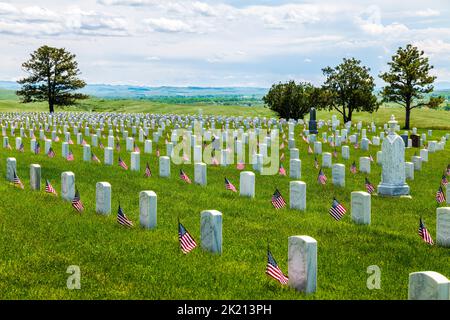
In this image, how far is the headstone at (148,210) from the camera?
1120 centimetres

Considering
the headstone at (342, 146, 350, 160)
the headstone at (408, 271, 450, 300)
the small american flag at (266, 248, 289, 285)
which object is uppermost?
the headstone at (408, 271, 450, 300)

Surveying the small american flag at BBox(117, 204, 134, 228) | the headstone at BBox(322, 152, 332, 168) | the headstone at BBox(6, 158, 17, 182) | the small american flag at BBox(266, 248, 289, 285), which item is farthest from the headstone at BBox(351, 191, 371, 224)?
the headstone at BBox(322, 152, 332, 168)

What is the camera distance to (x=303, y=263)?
7.65m

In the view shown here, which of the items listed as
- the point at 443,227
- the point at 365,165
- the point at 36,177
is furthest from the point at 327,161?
the point at 443,227

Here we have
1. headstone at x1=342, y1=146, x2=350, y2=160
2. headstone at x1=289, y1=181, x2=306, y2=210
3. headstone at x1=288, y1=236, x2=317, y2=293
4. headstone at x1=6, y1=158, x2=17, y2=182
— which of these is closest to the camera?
headstone at x1=288, y1=236, x2=317, y2=293

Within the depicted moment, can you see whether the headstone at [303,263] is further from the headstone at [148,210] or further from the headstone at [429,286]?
the headstone at [148,210]

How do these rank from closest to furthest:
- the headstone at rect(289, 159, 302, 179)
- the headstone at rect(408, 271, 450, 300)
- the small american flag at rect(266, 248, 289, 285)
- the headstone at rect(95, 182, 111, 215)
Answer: the headstone at rect(408, 271, 450, 300) → the small american flag at rect(266, 248, 289, 285) → the headstone at rect(95, 182, 111, 215) → the headstone at rect(289, 159, 302, 179)

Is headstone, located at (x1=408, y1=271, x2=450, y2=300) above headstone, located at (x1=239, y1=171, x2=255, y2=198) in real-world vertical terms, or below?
above

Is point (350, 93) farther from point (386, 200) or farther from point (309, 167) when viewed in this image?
point (386, 200)

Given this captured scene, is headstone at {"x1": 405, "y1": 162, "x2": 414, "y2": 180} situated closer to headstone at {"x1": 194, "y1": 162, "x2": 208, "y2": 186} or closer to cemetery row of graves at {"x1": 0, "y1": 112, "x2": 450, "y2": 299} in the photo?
cemetery row of graves at {"x1": 0, "y1": 112, "x2": 450, "y2": 299}

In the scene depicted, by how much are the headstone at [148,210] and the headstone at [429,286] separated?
584 centimetres

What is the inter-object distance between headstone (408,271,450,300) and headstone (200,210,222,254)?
374cm

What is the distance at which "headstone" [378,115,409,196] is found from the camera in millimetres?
16844

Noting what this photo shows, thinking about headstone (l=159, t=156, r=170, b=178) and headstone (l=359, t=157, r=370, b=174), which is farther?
headstone (l=359, t=157, r=370, b=174)
